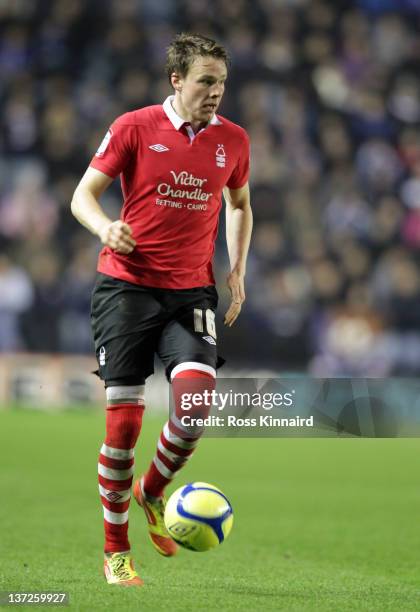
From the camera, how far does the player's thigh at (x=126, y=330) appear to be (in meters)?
5.20

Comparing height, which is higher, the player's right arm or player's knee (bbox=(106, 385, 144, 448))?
the player's right arm

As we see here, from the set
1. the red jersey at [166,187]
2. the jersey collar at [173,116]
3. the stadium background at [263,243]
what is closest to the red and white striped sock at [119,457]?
the red jersey at [166,187]

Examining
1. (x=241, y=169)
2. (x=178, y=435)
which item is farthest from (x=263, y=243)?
→ (x=178, y=435)

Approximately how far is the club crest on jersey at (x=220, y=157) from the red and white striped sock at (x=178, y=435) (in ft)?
2.94

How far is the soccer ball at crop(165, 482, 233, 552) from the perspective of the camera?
4.96 metres

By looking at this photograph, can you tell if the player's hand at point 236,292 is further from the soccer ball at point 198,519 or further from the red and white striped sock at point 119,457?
the soccer ball at point 198,519

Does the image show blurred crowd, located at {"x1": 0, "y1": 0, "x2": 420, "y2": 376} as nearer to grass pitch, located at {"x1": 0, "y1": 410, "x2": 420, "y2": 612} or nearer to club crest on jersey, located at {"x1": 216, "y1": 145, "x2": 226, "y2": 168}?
grass pitch, located at {"x1": 0, "y1": 410, "x2": 420, "y2": 612}

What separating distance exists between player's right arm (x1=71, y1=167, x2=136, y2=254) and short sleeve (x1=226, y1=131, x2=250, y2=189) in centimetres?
68

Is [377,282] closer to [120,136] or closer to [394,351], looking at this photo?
[394,351]

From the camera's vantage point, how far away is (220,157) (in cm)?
537

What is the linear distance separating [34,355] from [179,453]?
33.2 feet

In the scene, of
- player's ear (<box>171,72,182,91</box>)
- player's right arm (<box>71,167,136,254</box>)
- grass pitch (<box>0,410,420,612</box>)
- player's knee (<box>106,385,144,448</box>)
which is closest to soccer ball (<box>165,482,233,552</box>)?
grass pitch (<box>0,410,420,612</box>)

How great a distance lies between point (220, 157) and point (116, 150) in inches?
19.5

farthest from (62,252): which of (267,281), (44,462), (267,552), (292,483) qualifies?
(267,552)
